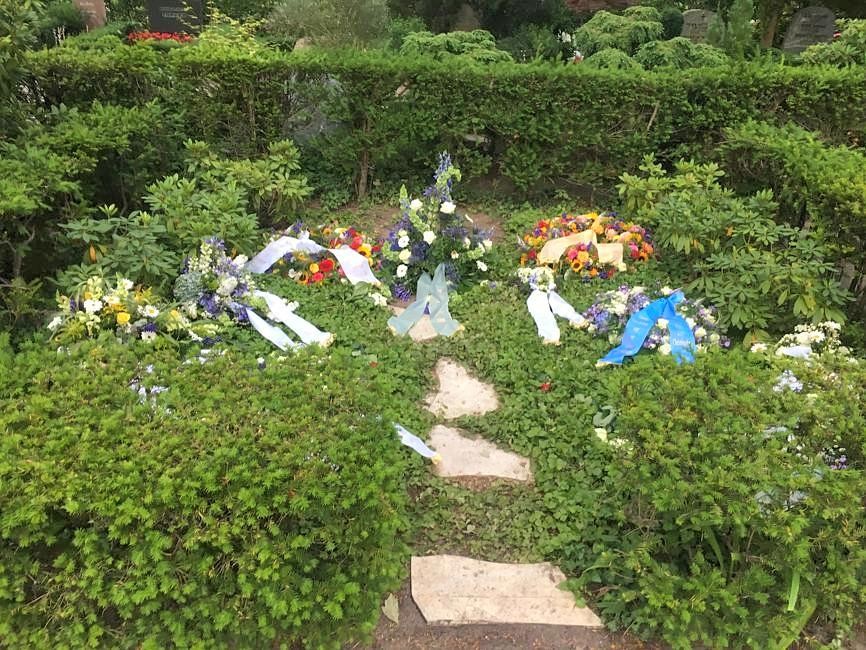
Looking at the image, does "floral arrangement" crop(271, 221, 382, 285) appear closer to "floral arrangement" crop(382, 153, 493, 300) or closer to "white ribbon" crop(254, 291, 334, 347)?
"floral arrangement" crop(382, 153, 493, 300)

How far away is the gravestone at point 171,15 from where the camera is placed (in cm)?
1241

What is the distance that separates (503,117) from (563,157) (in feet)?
2.46

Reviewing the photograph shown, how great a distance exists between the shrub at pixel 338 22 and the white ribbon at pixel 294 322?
832cm

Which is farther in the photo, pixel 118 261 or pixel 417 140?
pixel 417 140

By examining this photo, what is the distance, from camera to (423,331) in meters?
4.64

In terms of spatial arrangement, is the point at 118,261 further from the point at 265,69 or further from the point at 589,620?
the point at 589,620

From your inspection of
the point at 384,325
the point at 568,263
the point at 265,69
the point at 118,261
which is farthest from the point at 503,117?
the point at 118,261

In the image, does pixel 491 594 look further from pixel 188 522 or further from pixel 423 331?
pixel 423 331

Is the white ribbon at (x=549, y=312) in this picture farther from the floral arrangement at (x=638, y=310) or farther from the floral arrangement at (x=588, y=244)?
the floral arrangement at (x=588, y=244)

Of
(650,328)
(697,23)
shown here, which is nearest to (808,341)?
(650,328)

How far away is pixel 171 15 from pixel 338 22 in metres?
3.59

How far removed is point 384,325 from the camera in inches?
180

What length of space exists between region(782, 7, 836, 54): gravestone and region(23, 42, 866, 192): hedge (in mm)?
7506

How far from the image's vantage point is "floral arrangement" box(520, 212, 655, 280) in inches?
203
